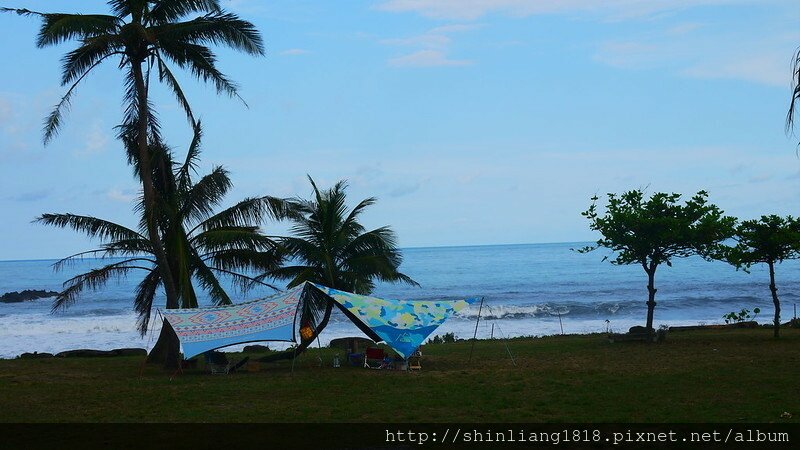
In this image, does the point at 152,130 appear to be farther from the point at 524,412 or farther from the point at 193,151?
the point at 524,412

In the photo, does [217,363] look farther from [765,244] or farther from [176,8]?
[765,244]

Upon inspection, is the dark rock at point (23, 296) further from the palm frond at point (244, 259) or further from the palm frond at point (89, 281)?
the palm frond at point (244, 259)

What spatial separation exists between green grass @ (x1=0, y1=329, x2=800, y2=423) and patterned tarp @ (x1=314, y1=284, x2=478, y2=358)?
76 centimetres

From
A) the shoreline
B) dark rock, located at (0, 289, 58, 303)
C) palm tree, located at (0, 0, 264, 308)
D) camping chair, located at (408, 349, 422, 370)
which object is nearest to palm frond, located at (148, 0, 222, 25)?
palm tree, located at (0, 0, 264, 308)

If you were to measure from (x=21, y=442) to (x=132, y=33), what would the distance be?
36.6 feet

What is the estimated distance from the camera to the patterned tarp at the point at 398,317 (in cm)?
1894

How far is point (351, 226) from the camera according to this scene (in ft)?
73.4

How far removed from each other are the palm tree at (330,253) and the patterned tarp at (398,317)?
1912mm

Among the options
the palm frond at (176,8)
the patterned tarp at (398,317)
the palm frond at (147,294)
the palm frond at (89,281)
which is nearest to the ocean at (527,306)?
the palm frond at (147,294)

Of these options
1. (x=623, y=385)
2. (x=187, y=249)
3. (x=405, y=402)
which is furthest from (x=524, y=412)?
(x=187, y=249)

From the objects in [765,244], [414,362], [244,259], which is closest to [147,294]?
[244,259]

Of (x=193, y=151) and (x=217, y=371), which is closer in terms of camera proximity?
(x=217, y=371)

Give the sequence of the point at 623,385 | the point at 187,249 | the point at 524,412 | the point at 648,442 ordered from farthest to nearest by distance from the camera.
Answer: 1. the point at 187,249
2. the point at 623,385
3. the point at 524,412
4. the point at 648,442

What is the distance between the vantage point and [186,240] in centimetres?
2089
